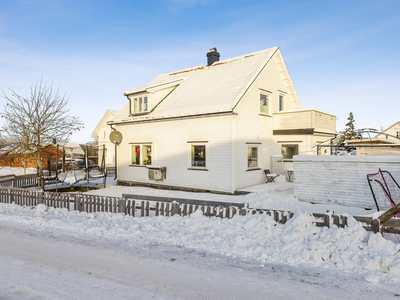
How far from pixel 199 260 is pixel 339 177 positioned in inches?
326

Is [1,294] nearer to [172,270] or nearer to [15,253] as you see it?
[15,253]

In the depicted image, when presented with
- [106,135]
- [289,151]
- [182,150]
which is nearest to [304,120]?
[289,151]

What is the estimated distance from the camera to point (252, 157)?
15.7 metres

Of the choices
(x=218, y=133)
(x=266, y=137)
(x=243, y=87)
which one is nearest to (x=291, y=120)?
(x=266, y=137)

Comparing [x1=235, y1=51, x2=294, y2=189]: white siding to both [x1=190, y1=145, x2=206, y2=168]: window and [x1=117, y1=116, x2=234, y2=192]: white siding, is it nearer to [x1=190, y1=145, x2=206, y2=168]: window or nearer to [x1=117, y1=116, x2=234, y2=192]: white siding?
[x1=117, y1=116, x2=234, y2=192]: white siding

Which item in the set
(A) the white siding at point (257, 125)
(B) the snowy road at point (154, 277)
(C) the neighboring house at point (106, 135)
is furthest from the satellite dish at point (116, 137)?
(C) the neighboring house at point (106, 135)

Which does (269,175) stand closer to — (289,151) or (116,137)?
(289,151)

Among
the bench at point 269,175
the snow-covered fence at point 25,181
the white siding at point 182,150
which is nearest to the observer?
the white siding at point 182,150

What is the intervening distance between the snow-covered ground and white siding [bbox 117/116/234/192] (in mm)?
6156

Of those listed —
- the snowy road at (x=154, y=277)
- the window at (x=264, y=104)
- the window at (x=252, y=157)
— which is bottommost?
the snowy road at (x=154, y=277)

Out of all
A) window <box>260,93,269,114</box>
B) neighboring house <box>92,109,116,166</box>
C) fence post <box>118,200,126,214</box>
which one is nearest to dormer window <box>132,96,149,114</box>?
window <box>260,93,269,114</box>

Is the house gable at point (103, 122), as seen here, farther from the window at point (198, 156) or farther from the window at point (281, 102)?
the window at point (281, 102)

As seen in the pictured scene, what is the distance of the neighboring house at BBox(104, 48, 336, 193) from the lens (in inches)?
565

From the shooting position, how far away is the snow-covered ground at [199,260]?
463 centimetres
